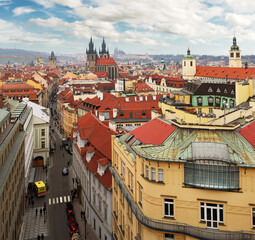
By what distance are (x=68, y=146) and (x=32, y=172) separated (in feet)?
73.7

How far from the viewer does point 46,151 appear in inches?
2916

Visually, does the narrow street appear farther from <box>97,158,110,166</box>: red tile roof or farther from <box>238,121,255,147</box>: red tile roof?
<box>238,121,255,147</box>: red tile roof

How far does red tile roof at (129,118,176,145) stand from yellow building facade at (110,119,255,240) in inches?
84.3

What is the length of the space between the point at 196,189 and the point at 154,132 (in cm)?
900

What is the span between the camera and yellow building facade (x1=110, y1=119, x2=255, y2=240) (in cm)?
2139

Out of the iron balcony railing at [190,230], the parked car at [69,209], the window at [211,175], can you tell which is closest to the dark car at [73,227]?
the parked car at [69,209]

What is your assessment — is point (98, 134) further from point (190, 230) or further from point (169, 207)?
point (190, 230)

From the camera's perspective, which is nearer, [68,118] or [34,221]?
[34,221]

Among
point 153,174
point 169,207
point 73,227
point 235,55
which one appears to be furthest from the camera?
point 235,55

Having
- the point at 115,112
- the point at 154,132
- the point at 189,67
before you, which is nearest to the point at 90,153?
the point at 154,132

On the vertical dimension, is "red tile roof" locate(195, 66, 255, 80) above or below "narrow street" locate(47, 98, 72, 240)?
above

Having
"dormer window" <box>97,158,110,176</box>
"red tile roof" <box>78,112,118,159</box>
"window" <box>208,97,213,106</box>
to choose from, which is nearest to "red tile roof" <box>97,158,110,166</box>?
"dormer window" <box>97,158,110,176</box>

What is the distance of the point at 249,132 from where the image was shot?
26.4 m

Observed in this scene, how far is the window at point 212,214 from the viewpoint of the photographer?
21859mm
